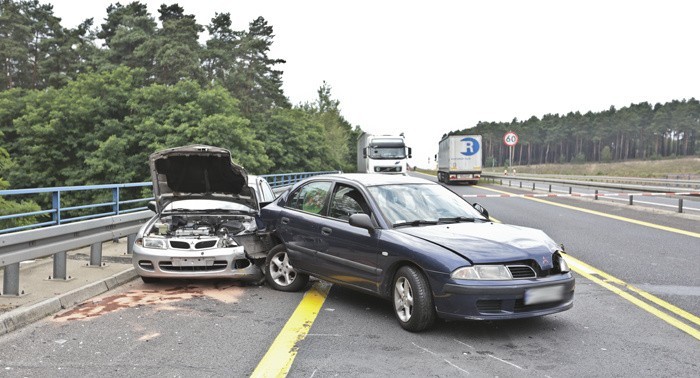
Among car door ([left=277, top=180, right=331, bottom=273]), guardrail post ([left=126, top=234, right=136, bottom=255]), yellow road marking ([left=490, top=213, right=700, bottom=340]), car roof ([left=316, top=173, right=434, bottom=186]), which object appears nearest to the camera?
yellow road marking ([left=490, top=213, right=700, bottom=340])

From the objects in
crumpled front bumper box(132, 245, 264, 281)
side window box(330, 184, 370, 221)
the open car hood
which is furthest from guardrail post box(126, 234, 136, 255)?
side window box(330, 184, 370, 221)

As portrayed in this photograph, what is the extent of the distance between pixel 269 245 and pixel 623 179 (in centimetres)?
3866

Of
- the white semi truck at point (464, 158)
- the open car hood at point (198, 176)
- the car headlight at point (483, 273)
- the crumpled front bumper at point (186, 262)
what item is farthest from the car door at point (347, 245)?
the white semi truck at point (464, 158)

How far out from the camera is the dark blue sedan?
4.95 m

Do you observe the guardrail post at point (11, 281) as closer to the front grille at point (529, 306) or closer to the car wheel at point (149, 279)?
the car wheel at point (149, 279)

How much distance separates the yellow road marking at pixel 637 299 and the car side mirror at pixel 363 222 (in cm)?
302

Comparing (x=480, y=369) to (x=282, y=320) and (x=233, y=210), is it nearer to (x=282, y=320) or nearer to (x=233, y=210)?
(x=282, y=320)

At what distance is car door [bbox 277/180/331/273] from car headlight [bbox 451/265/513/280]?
2.01m

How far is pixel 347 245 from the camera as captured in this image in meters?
6.04

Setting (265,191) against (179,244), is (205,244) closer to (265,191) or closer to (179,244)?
(179,244)

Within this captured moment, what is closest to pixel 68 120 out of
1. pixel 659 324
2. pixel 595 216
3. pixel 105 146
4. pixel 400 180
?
pixel 105 146

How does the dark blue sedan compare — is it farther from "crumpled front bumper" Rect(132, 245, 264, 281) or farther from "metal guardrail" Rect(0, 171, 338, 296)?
A: "metal guardrail" Rect(0, 171, 338, 296)

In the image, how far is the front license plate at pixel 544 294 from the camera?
4973 millimetres

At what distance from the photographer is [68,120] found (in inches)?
1528
